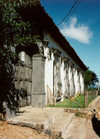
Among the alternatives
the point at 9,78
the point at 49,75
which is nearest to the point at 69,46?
the point at 49,75

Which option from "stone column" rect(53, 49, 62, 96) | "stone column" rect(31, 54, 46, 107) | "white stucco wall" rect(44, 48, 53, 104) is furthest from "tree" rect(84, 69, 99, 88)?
"stone column" rect(31, 54, 46, 107)

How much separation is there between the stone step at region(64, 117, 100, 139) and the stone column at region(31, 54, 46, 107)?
1.70 m

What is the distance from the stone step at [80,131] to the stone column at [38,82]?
170 cm

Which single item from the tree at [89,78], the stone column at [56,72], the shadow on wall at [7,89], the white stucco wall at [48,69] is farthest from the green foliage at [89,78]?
the shadow on wall at [7,89]

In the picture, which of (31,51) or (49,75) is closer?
(31,51)

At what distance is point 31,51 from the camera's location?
6.67m

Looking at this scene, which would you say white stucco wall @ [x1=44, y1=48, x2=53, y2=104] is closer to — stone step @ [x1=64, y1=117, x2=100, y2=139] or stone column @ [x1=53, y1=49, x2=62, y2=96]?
stone column @ [x1=53, y1=49, x2=62, y2=96]

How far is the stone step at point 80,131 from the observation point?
13.2ft

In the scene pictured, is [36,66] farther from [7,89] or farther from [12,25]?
[12,25]

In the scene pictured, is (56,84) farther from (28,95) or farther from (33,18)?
(33,18)

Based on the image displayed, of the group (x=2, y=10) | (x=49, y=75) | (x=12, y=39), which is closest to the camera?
(x=2, y=10)

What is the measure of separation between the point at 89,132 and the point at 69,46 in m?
7.87

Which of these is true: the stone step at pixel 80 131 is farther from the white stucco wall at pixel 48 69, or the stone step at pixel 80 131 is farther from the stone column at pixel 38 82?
the white stucco wall at pixel 48 69

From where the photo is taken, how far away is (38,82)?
258 inches
